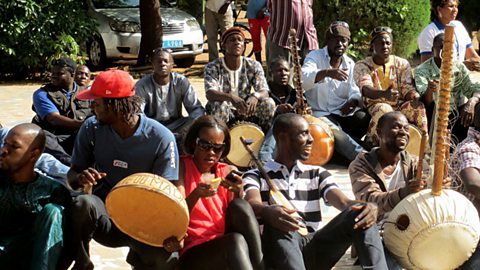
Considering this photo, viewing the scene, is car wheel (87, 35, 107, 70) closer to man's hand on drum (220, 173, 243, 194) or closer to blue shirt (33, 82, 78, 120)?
blue shirt (33, 82, 78, 120)

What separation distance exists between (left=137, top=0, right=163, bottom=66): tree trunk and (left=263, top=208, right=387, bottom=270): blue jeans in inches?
406

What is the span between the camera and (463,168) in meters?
5.20

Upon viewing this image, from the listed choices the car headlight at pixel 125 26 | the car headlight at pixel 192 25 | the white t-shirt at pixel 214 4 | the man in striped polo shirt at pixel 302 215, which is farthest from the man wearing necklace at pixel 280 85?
the car headlight at pixel 192 25

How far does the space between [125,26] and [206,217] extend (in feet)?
36.3

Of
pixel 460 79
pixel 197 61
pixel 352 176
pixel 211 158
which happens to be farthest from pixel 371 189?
pixel 197 61

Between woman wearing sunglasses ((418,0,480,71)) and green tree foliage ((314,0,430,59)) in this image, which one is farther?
green tree foliage ((314,0,430,59))

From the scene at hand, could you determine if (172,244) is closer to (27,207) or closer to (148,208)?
(148,208)

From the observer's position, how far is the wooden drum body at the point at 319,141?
756cm

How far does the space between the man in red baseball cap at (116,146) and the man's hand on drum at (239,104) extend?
2661 millimetres

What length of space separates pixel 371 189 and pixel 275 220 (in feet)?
2.85

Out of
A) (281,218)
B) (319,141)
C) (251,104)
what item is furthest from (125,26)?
(281,218)

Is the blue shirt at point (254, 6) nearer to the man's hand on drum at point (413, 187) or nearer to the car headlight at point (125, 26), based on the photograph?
the car headlight at point (125, 26)

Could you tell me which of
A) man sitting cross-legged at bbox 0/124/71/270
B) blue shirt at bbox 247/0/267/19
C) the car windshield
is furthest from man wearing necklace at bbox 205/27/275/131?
the car windshield

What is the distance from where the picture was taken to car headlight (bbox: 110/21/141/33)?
15.3 m
